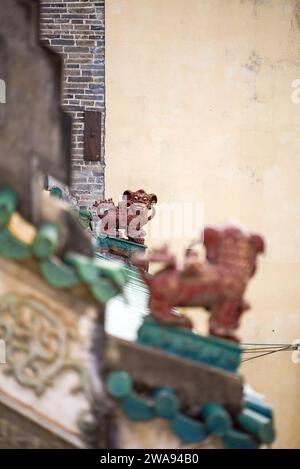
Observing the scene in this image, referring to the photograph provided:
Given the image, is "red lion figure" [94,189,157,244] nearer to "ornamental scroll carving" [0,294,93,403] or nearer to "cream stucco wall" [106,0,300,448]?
"cream stucco wall" [106,0,300,448]

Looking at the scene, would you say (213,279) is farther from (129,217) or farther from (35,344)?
(129,217)

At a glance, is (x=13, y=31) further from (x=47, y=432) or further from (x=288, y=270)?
(x=288, y=270)

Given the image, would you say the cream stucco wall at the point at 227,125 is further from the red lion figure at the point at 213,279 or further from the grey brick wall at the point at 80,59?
the red lion figure at the point at 213,279

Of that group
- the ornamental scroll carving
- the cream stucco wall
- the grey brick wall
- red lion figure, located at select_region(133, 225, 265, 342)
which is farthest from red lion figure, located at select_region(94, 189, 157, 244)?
the ornamental scroll carving

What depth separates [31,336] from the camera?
4.94 m

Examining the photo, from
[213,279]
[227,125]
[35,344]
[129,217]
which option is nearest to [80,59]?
[227,125]

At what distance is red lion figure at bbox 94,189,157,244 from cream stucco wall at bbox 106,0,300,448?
4.16m

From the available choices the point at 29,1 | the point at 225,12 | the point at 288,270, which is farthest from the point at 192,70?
the point at 29,1

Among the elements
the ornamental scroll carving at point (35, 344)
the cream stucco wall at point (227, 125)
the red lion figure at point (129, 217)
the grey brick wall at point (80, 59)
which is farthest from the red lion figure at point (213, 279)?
the cream stucco wall at point (227, 125)

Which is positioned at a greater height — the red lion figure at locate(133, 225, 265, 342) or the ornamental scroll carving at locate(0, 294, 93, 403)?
the red lion figure at locate(133, 225, 265, 342)

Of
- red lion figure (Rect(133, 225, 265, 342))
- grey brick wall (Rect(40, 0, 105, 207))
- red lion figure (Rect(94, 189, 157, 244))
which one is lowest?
red lion figure (Rect(94, 189, 157, 244))

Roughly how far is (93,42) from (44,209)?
41.6ft

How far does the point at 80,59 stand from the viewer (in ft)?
56.2

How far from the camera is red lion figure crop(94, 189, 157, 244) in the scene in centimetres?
1251
